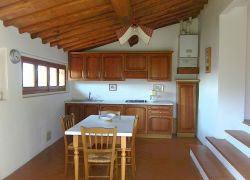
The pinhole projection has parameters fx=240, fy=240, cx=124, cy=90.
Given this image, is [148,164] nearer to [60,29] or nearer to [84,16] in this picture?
[84,16]

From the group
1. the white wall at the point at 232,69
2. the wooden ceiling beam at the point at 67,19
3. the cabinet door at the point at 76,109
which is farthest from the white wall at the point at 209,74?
the cabinet door at the point at 76,109

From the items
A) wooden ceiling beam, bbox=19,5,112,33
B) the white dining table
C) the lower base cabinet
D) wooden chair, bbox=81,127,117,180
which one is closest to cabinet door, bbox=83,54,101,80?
the lower base cabinet

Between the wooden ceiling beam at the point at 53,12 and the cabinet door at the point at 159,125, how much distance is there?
3227 millimetres

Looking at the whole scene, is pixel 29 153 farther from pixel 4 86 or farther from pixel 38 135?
pixel 4 86

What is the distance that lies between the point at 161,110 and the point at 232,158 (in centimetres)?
275

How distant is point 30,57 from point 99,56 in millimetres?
2176

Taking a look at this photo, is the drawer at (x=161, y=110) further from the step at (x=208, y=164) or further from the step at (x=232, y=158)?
the step at (x=232, y=158)

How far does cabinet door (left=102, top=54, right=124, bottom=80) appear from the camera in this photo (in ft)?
19.8

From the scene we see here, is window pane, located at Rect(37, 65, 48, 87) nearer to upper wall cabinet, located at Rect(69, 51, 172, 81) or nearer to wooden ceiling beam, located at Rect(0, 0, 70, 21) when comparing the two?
upper wall cabinet, located at Rect(69, 51, 172, 81)

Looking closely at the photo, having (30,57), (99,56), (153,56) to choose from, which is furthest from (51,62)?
(153,56)

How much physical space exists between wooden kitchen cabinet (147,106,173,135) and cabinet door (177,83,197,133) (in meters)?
0.37

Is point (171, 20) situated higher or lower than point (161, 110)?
higher

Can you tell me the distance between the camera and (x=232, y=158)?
3092 millimetres

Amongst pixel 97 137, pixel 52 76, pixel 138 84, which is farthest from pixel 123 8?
pixel 138 84
